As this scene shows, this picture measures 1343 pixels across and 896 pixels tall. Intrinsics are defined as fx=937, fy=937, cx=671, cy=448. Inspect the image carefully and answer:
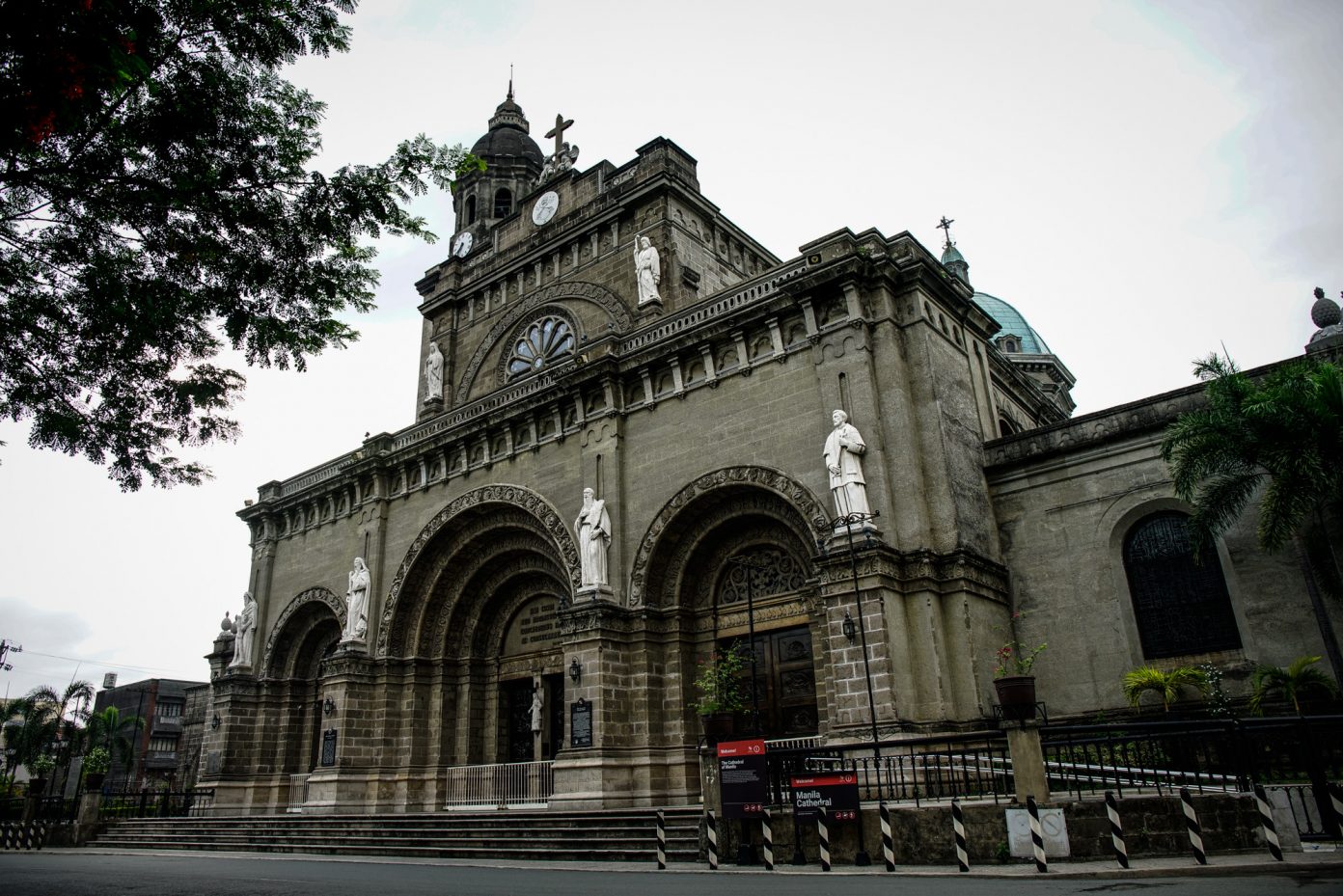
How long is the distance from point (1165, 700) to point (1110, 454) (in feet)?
17.5

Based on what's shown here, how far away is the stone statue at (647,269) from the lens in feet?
90.0

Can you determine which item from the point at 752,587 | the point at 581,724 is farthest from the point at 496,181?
the point at 581,724

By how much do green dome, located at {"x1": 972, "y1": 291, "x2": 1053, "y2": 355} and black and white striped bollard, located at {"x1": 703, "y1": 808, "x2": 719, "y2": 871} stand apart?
1720 inches

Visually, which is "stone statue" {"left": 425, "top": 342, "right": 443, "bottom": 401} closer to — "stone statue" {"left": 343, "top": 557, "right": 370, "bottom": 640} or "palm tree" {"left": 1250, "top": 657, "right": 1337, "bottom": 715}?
"stone statue" {"left": 343, "top": 557, "right": 370, "bottom": 640}

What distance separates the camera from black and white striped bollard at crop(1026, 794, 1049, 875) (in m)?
10.7

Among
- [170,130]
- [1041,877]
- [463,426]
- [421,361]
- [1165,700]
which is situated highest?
[421,361]

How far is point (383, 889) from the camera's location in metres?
10.9

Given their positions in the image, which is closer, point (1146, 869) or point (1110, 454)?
point (1146, 869)

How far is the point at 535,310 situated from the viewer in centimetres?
3169

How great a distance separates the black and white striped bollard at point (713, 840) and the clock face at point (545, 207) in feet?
76.5

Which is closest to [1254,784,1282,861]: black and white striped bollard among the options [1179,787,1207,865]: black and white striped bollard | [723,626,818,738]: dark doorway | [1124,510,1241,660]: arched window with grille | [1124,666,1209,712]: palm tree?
[1179,787,1207,865]: black and white striped bollard

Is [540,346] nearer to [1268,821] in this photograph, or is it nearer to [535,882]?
[535,882]

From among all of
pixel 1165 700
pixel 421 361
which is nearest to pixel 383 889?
pixel 1165 700

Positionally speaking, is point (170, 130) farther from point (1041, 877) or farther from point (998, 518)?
point (998, 518)
